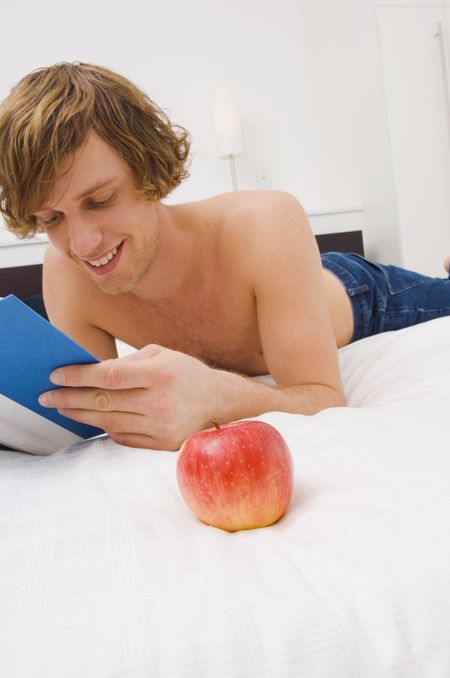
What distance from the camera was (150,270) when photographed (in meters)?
1.15

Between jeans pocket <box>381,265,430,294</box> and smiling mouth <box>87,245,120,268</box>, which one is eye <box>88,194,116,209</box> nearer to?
smiling mouth <box>87,245,120,268</box>

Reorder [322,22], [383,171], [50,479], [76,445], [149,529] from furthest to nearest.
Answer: [322,22] → [383,171] → [76,445] → [50,479] → [149,529]

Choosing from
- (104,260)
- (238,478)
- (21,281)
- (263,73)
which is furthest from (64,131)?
(263,73)

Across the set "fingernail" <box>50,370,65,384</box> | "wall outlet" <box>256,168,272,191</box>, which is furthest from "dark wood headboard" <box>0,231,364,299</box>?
"fingernail" <box>50,370,65,384</box>

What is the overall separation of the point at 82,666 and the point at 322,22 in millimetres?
3030

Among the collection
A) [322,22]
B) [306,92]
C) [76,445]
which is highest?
[322,22]

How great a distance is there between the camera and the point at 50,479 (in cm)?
65

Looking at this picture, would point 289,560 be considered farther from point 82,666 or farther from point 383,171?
point 383,171

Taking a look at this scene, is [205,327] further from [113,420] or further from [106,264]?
[113,420]

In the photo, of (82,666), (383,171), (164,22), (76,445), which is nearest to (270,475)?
(82,666)

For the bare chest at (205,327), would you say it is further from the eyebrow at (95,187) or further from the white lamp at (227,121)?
the white lamp at (227,121)

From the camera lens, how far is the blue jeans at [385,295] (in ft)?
4.73

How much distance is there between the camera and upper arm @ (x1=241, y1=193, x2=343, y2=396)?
1008 mm

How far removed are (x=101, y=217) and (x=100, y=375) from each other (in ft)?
1.20
